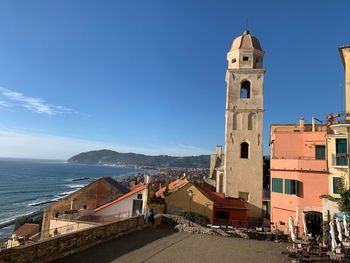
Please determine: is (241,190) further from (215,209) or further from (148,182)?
(148,182)

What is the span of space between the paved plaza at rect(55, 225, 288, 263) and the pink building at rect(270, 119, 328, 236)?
9530mm

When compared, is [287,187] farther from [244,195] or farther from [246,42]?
[246,42]

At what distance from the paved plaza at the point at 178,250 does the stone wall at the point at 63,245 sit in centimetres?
32

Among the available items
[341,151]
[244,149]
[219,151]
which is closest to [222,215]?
[244,149]

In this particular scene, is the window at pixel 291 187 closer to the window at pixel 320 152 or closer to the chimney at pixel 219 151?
the window at pixel 320 152

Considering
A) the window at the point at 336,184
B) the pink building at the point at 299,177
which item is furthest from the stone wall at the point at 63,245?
the window at the point at 336,184

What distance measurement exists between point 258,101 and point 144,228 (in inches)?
788

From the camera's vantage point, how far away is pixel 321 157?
83.8 feet

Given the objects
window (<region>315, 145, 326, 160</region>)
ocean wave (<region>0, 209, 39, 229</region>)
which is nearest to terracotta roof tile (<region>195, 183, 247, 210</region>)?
window (<region>315, 145, 326, 160</region>)

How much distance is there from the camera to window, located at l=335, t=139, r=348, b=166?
2342 cm

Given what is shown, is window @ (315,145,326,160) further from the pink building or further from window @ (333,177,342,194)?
window @ (333,177,342,194)

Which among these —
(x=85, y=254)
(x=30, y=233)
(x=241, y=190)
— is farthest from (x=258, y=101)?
(x=30, y=233)

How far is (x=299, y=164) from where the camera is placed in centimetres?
2612

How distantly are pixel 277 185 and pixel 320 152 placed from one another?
4.64 meters
